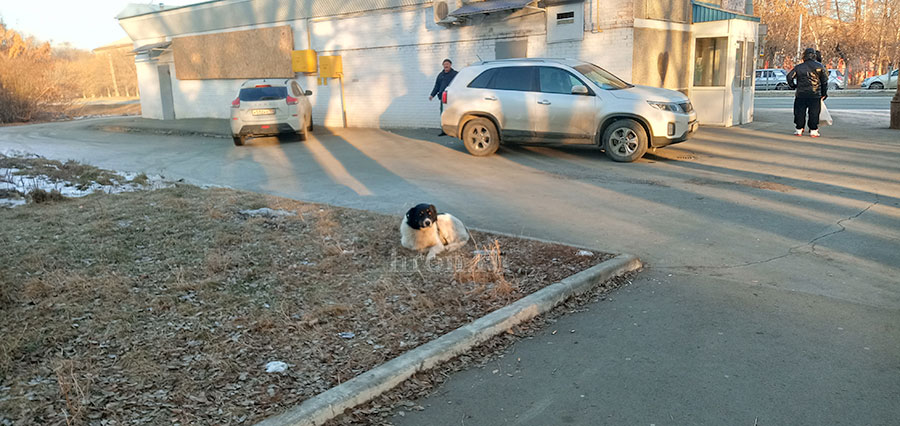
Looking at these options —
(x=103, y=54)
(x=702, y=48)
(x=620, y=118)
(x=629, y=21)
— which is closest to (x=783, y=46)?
(x=702, y=48)

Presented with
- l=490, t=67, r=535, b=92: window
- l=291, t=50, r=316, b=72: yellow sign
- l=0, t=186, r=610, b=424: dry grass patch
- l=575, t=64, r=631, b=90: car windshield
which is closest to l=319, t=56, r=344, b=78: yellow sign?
l=291, t=50, r=316, b=72: yellow sign

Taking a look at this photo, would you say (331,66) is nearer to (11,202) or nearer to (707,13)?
(707,13)

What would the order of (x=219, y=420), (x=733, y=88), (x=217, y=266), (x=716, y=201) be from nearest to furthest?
1. (x=219, y=420)
2. (x=217, y=266)
3. (x=716, y=201)
4. (x=733, y=88)

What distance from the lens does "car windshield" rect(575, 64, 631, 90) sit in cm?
1201

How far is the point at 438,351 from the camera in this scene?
4.01 meters

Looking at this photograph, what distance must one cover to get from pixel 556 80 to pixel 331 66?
11.3 m

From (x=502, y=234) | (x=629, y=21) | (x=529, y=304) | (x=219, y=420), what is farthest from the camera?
(x=629, y=21)

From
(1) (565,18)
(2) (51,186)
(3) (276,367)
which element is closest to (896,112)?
(1) (565,18)

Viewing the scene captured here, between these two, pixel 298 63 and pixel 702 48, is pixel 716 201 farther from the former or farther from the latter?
pixel 298 63

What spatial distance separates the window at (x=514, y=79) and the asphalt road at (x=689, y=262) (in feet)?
4.64

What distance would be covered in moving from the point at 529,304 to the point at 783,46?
5499 centimetres

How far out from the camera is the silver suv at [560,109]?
11.6m

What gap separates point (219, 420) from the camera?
328cm

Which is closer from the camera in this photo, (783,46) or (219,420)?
(219,420)
